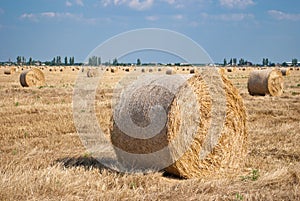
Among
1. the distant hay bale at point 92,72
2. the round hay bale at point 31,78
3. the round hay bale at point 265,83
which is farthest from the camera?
the distant hay bale at point 92,72

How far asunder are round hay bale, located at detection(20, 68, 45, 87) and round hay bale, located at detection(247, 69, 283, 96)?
1270 cm

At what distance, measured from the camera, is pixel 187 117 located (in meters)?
7.18

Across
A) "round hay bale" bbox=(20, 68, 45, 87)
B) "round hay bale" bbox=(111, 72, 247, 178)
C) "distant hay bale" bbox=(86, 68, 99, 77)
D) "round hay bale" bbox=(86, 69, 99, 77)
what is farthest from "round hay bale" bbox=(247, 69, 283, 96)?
"round hay bale" bbox=(20, 68, 45, 87)

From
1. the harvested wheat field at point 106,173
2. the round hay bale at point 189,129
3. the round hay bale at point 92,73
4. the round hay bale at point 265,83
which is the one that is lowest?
the harvested wheat field at point 106,173

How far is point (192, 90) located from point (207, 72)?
0.56 m

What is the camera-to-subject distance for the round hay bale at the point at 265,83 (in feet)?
62.6

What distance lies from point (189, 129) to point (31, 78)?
2041 cm

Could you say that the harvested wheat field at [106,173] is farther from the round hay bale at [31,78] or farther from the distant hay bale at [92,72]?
the distant hay bale at [92,72]

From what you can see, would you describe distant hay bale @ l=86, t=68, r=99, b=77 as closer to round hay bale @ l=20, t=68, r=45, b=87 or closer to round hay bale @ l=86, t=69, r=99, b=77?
round hay bale @ l=86, t=69, r=99, b=77

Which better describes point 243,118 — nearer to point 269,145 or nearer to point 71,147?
point 269,145

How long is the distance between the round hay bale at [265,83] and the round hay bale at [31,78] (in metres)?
12.7

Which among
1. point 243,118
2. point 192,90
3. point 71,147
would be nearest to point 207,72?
point 192,90

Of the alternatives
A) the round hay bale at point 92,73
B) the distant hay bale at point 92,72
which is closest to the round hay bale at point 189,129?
the distant hay bale at point 92,72

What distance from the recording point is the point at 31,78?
26.1 m
